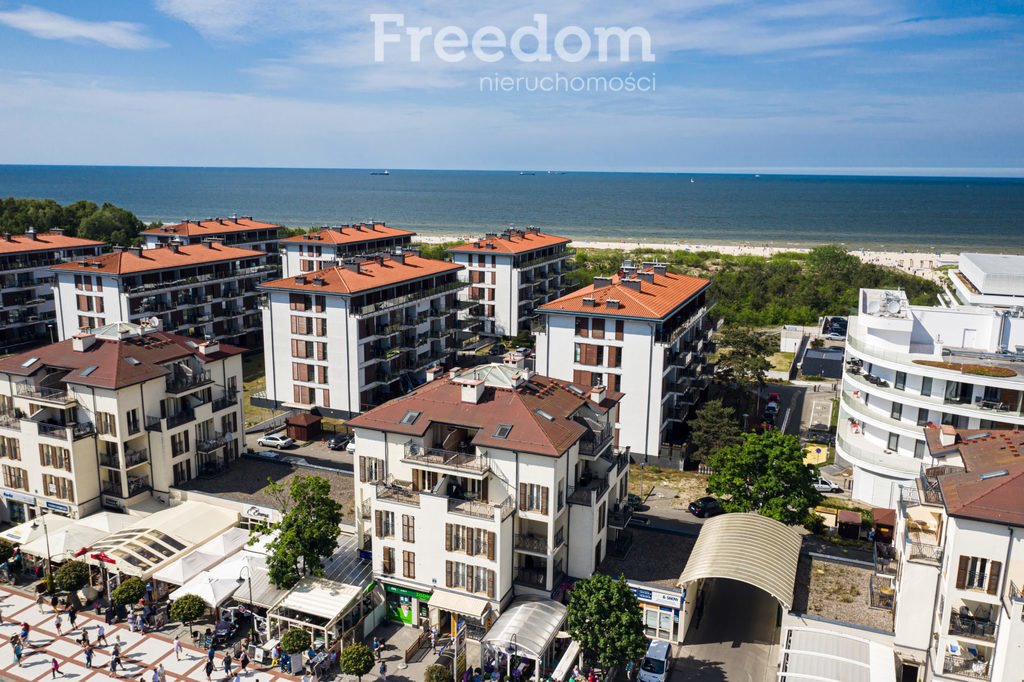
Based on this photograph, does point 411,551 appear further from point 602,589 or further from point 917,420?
point 917,420

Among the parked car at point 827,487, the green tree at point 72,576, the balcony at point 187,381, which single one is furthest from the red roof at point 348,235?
the parked car at point 827,487

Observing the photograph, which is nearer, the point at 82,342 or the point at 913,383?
the point at 82,342

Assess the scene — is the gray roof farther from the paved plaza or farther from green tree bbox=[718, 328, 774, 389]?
green tree bbox=[718, 328, 774, 389]

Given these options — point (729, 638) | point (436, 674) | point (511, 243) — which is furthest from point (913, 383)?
point (511, 243)

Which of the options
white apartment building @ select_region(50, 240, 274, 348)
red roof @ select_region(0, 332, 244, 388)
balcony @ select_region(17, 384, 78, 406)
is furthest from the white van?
white apartment building @ select_region(50, 240, 274, 348)

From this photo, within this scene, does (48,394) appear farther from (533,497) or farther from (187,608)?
(533,497)

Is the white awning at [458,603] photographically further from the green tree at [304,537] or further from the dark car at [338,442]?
the dark car at [338,442]
